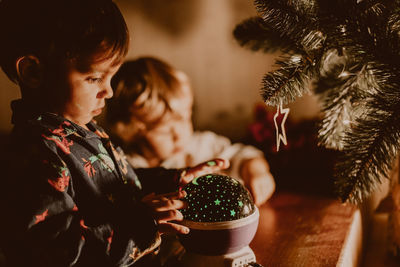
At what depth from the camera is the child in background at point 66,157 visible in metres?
0.52

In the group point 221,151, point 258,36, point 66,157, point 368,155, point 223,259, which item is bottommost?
point 221,151

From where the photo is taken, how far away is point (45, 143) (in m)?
0.57

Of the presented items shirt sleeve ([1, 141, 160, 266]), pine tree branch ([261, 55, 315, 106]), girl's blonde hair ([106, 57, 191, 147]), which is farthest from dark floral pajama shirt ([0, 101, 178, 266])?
girl's blonde hair ([106, 57, 191, 147])

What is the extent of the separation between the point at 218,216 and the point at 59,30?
37 cm

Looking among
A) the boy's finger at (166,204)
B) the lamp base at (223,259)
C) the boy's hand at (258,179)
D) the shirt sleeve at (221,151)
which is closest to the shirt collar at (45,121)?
the boy's finger at (166,204)

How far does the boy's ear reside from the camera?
2.01 feet

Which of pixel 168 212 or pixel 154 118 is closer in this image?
pixel 168 212

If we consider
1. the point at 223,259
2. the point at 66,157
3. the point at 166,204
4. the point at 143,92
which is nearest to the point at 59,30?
the point at 66,157

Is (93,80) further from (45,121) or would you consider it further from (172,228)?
(172,228)

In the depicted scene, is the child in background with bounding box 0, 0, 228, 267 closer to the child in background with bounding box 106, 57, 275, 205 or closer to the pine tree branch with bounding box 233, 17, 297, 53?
the pine tree branch with bounding box 233, 17, 297, 53

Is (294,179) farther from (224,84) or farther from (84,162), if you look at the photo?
(84,162)

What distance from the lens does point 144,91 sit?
1.16m

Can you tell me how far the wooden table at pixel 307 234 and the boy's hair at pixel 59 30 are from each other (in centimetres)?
46

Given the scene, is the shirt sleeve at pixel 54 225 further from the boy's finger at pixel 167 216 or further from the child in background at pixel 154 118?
the child in background at pixel 154 118
